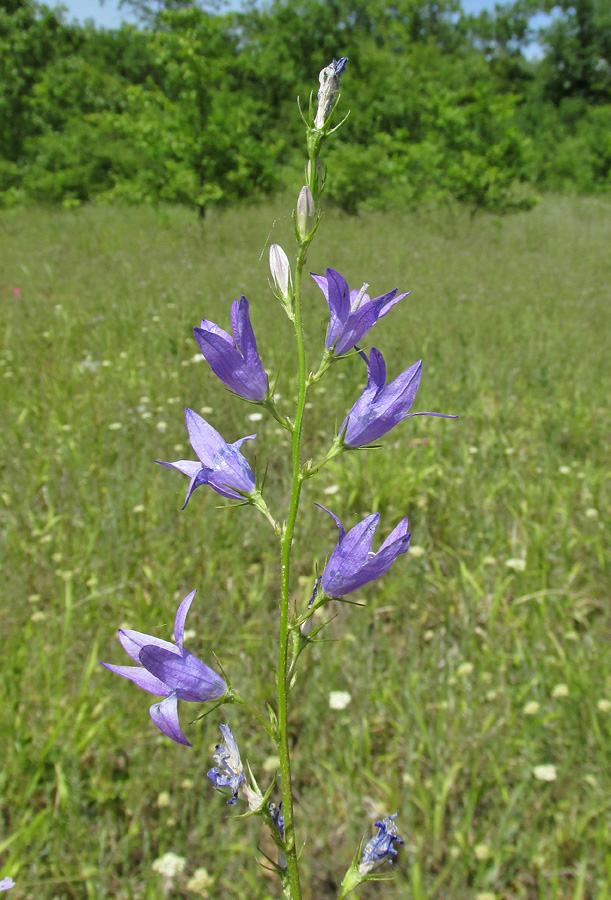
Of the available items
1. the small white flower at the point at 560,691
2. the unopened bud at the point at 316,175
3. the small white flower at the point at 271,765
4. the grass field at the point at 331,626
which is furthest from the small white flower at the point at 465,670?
the unopened bud at the point at 316,175

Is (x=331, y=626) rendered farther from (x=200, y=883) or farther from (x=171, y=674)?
(x=171, y=674)

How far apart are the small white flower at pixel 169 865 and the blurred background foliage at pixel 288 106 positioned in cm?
1131

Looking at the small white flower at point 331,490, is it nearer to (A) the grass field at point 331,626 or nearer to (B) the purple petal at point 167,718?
(A) the grass field at point 331,626

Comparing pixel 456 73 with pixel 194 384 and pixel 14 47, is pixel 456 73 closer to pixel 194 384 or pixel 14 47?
pixel 14 47

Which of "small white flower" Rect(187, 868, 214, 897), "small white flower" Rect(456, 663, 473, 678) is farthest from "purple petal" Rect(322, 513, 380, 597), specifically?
"small white flower" Rect(456, 663, 473, 678)

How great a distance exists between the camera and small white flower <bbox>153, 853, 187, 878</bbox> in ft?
5.34

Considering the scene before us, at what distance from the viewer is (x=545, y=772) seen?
5.86 feet

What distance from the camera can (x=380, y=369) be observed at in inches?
32.5

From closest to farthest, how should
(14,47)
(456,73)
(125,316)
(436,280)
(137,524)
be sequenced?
1. (137,524)
2. (125,316)
3. (436,280)
4. (14,47)
5. (456,73)

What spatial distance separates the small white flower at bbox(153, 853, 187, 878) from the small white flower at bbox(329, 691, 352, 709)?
2.01ft

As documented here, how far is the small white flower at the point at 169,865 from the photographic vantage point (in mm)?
1629

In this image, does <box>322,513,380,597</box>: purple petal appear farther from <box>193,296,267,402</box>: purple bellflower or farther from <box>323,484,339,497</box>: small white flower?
<box>323,484,339,497</box>: small white flower

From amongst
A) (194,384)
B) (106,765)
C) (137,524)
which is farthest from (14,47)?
(106,765)

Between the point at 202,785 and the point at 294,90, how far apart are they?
992 inches
